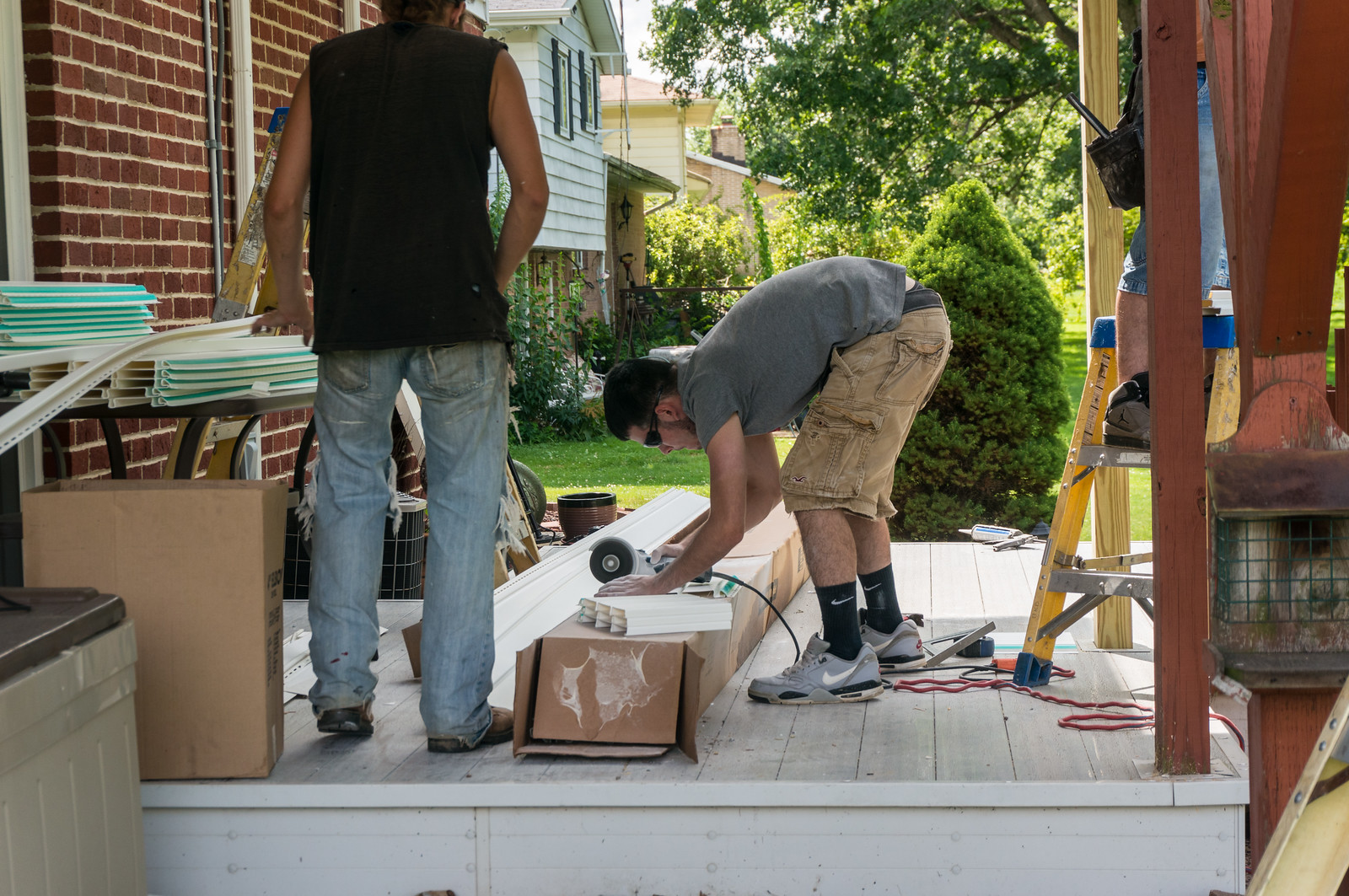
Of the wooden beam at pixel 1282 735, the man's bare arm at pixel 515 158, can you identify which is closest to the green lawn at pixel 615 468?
the man's bare arm at pixel 515 158

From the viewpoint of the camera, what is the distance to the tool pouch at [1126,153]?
3094 mm

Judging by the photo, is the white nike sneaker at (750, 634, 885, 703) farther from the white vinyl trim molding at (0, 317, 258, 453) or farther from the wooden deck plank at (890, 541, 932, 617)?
the white vinyl trim molding at (0, 317, 258, 453)

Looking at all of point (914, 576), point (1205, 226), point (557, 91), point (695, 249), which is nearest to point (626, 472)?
point (914, 576)

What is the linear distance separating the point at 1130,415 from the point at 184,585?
7.38 ft

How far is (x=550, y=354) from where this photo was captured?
12.2 metres

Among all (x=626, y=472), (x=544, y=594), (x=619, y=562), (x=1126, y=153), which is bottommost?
(x=626, y=472)

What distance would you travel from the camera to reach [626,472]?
10617mm

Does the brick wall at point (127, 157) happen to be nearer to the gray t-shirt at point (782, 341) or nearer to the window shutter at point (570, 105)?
the gray t-shirt at point (782, 341)

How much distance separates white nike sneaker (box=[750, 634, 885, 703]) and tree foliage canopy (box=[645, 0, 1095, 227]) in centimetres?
1243

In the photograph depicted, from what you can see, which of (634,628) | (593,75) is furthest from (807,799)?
(593,75)

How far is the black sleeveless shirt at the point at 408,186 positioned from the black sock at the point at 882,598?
4.97 feet

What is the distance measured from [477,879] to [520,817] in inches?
6.4

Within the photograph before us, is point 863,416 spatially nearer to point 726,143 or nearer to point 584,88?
point 584,88

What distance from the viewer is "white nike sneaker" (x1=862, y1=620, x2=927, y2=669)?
3549mm
